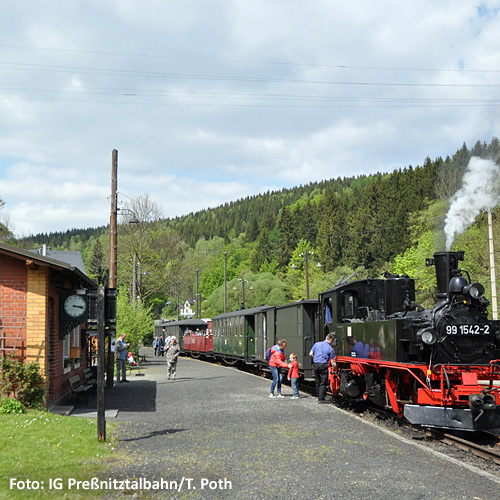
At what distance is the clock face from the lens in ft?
41.9

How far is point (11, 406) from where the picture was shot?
10.7m

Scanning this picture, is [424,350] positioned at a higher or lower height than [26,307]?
lower

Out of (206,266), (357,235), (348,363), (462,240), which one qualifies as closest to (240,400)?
(348,363)

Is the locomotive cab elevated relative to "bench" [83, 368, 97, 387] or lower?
elevated

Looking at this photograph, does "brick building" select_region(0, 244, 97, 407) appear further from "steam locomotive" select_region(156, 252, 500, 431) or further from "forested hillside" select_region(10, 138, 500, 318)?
"forested hillside" select_region(10, 138, 500, 318)

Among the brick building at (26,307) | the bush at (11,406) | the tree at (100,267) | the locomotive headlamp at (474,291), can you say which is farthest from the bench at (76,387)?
the tree at (100,267)

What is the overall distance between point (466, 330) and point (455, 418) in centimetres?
140

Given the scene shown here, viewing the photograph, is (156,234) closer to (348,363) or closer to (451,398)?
(348,363)

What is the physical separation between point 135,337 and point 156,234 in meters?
17.1

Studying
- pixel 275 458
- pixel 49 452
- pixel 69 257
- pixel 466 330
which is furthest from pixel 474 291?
pixel 69 257

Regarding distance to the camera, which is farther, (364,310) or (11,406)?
(364,310)

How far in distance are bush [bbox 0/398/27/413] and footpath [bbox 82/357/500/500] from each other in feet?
5.54

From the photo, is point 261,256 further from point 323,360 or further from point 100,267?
point 323,360

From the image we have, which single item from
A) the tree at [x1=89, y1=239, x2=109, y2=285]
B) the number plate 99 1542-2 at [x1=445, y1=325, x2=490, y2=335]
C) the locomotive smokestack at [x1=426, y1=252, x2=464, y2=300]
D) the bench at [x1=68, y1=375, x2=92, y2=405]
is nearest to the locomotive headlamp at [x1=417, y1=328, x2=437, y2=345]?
the number plate 99 1542-2 at [x1=445, y1=325, x2=490, y2=335]
